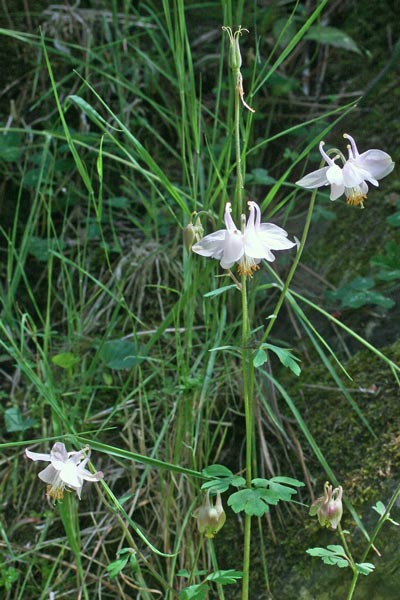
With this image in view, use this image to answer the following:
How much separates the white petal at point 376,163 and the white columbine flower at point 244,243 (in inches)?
8.3

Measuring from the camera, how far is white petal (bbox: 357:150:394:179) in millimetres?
1510

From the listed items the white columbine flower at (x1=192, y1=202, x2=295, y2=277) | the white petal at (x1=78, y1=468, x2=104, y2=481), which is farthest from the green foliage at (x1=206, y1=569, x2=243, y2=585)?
the white columbine flower at (x1=192, y1=202, x2=295, y2=277)

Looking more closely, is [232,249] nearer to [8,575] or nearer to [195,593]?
[195,593]

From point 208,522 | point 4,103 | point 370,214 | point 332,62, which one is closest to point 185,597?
point 208,522

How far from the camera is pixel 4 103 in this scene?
3.23m

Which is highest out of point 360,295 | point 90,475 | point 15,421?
point 90,475

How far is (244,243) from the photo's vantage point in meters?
1.48

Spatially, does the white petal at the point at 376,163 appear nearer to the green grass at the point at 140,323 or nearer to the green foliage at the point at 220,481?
the green grass at the point at 140,323

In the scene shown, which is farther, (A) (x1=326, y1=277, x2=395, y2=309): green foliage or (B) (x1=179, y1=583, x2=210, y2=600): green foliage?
(A) (x1=326, y1=277, x2=395, y2=309): green foliage

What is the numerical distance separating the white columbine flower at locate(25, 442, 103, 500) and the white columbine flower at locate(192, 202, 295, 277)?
45 cm

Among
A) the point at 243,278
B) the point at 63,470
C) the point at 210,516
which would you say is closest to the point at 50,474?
the point at 63,470

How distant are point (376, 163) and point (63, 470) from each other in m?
0.84

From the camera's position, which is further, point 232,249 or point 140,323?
point 140,323

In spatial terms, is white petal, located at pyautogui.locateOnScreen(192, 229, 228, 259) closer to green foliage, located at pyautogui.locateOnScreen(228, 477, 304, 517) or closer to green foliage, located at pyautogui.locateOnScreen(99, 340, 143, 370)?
green foliage, located at pyautogui.locateOnScreen(228, 477, 304, 517)
